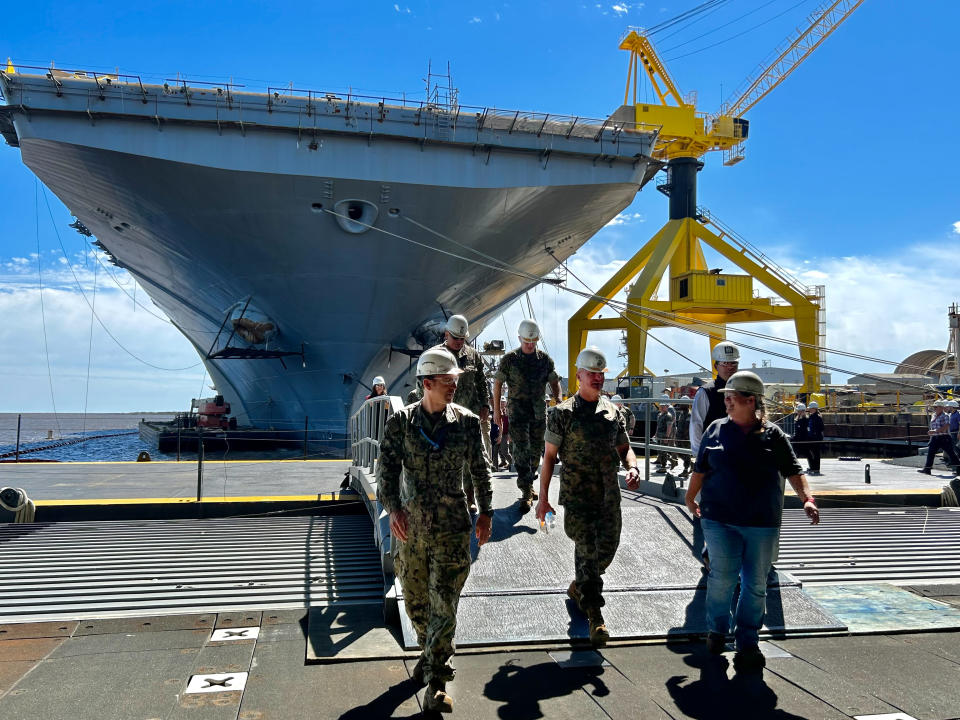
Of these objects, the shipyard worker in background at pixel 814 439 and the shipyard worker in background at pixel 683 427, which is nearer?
the shipyard worker in background at pixel 814 439

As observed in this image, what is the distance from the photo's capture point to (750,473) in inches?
159

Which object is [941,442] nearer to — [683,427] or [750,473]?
[683,427]

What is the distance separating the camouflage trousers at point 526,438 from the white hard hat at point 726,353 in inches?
64.4

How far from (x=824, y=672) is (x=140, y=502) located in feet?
24.0

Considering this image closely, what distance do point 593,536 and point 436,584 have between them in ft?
4.21

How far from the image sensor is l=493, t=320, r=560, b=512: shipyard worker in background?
6.53 metres

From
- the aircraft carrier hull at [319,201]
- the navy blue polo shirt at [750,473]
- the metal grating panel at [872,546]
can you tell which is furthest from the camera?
the aircraft carrier hull at [319,201]

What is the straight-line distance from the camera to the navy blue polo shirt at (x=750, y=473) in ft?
13.1

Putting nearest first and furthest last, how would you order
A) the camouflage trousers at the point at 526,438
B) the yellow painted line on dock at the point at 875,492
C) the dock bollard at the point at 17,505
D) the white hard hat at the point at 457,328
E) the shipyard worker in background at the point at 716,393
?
the shipyard worker in background at the point at 716,393, the white hard hat at the point at 457,328, the camouflage trousers at the point at 526,438, the dock bollard at the point at 17,505, the yellow painted line on dock at the point at 875,492

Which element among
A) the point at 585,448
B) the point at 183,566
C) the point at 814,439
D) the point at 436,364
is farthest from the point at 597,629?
the point at 814,439

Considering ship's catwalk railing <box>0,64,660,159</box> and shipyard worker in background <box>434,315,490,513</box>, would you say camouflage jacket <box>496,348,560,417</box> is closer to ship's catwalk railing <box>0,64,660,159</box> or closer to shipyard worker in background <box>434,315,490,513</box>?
shipyard worker in background <box>434,315,490,513</box>

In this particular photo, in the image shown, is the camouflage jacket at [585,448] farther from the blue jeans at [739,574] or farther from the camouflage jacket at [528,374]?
the camouflage jacket at [528,374]

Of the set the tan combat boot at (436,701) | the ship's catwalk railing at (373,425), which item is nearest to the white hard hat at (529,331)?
the ship's catwalk railing at (373,425)

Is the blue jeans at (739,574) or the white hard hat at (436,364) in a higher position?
the white hard hat at (436,364)
